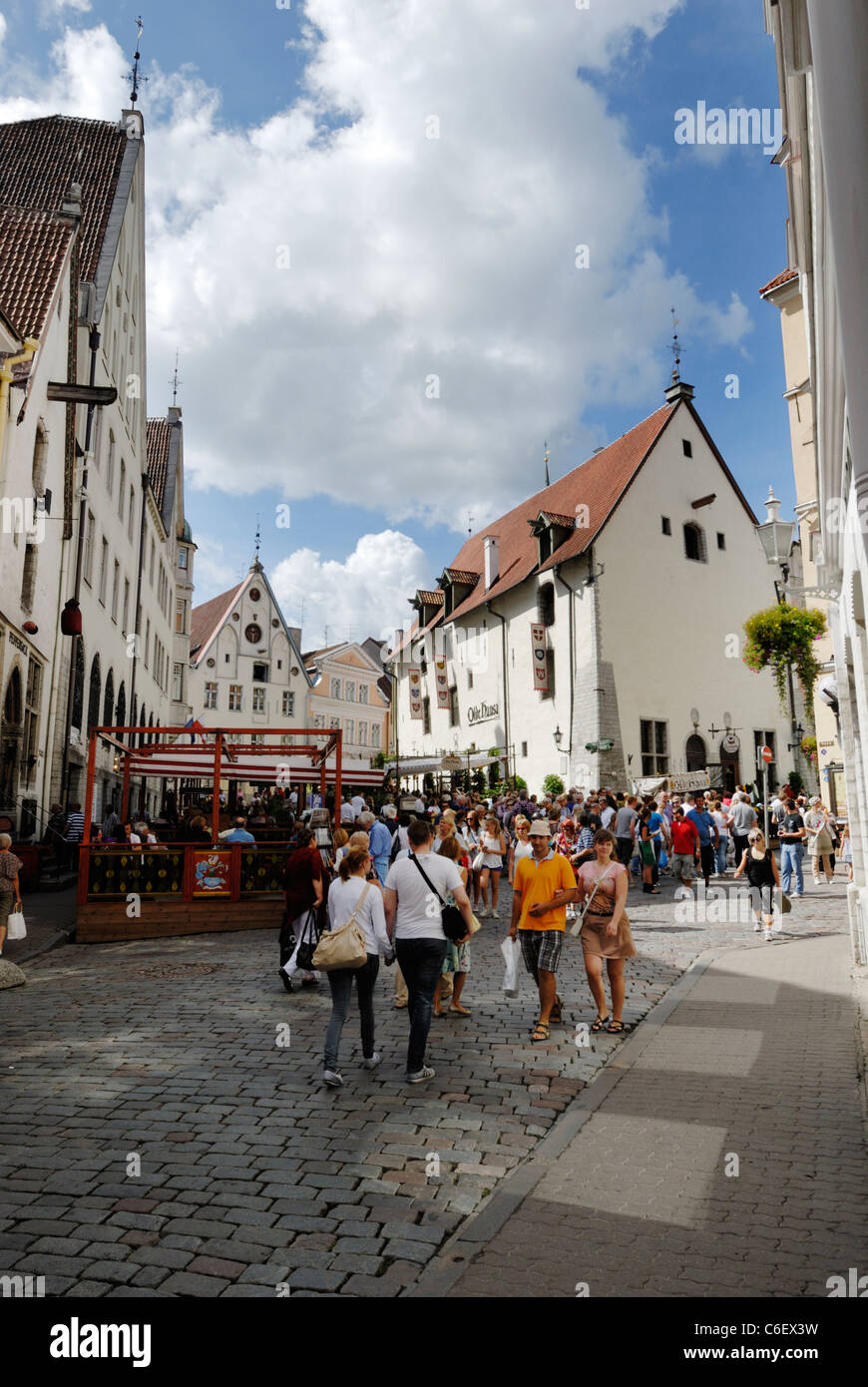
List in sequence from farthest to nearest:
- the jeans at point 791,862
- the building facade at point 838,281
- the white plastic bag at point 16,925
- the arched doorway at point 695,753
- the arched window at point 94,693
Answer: the arched doorway at point 695,753 < the arched window at point 94,693 < the jeans at point 791,862 < the white plastic bag at point 16,925 < the building facade at point 838,281

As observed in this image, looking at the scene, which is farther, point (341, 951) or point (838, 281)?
point (341, 951)

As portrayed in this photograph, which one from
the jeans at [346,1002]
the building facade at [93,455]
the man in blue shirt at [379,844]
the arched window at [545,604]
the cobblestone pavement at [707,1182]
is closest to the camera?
the cobblestone pavement at [707,1182]

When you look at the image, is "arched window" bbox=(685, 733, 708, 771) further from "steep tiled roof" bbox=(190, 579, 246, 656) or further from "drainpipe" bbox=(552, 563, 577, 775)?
"steep tiled roof" bbox=(190, 579, 246, 656)

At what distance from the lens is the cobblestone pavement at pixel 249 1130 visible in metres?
3.98

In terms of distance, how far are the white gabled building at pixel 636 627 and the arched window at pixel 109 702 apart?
16013 mm

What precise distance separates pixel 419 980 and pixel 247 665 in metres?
54.8

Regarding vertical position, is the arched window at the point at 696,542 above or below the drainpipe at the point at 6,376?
above

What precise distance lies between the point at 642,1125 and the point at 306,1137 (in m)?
2.04

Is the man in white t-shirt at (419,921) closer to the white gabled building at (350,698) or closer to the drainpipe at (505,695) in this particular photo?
the drainpipe at (505,695)

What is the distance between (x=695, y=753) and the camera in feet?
119

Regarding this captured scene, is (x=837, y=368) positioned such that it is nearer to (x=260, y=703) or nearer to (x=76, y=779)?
(x=76, y=779)

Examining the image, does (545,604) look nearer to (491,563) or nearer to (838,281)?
(491,563)

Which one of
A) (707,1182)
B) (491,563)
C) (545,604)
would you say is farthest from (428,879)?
(491,563)

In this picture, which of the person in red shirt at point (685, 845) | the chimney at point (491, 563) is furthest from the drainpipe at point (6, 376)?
the chimney at point (491, 563)
